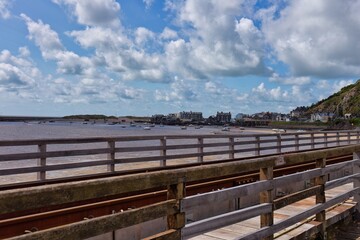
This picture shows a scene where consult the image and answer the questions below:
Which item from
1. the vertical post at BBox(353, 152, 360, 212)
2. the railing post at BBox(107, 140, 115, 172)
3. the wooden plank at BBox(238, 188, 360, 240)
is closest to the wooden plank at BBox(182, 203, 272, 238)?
the wooden plank at BBox(238, 188, 360, 240)

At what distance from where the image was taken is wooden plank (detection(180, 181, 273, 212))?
3.65 metres

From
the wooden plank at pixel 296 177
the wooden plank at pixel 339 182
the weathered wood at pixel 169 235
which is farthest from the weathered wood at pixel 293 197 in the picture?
the weathered wood at pixel 169 235

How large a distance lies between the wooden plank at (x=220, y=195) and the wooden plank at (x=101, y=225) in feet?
0.60

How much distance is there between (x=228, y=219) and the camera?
4.29 metres

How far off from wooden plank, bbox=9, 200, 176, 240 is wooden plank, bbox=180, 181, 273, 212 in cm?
18

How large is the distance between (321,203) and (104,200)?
11.8 feet

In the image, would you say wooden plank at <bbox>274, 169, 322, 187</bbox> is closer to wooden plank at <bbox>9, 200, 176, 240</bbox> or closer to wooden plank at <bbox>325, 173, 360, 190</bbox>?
wooden plank at <bbox>325, 173, 360, 190</bbox>

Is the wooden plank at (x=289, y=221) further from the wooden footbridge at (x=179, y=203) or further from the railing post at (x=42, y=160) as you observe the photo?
the railing post at (x=42, y=160)

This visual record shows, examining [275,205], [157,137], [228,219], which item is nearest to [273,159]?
[275,205]

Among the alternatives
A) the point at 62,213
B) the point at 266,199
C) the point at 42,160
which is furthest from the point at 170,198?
the point at 42,160

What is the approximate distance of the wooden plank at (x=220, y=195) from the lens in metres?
3.65

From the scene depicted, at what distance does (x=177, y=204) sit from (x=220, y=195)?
29.7 inches

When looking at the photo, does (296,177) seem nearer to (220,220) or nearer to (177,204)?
(220,220)

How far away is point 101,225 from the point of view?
2906 millimetres
